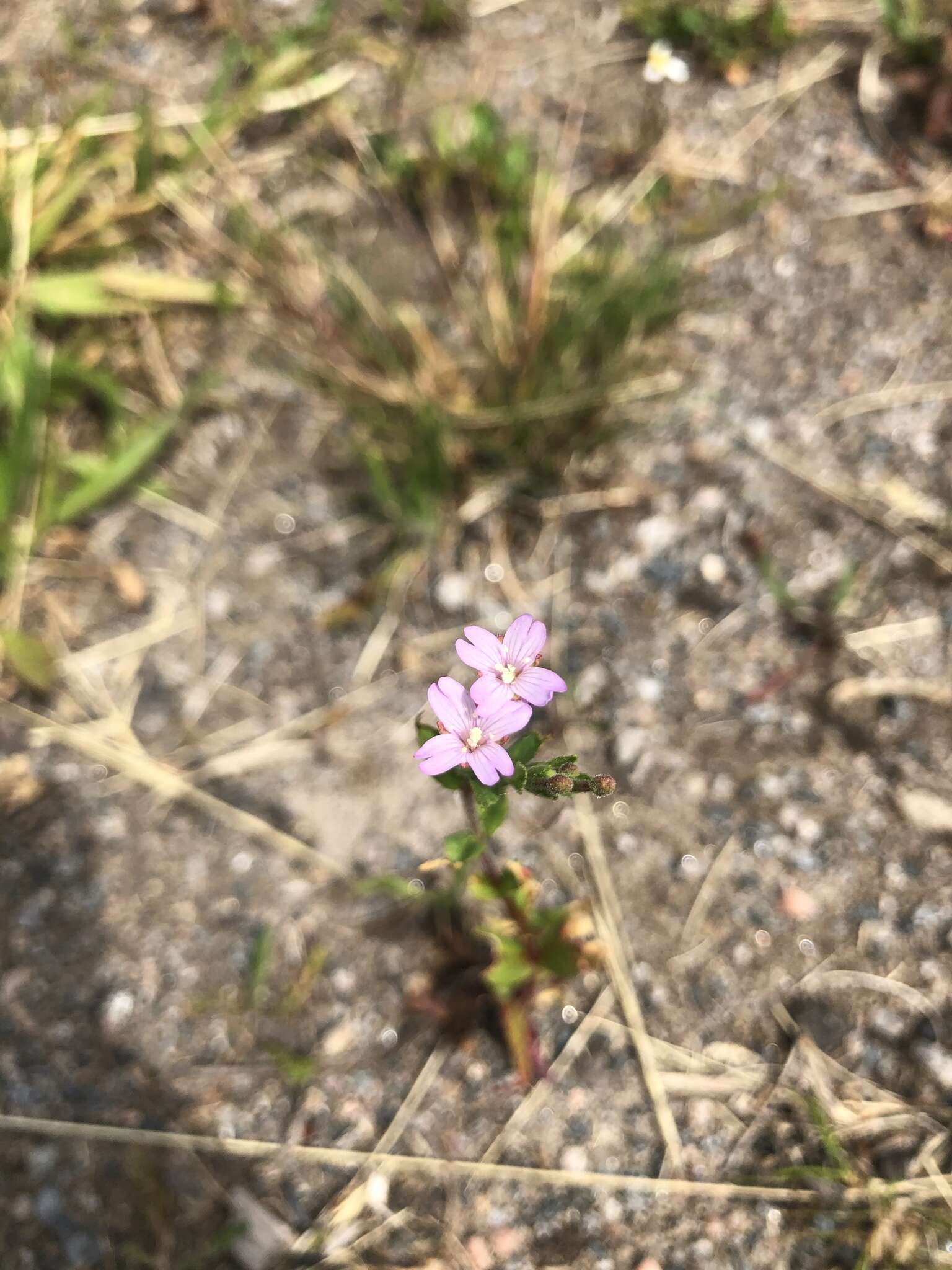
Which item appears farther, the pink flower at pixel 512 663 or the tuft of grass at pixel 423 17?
the tuft of grass at pixel 423 17

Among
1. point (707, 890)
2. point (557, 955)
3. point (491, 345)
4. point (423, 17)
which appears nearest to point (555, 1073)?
point (557, 955)

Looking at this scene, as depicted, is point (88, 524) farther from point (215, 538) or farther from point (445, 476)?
point (445, 476)

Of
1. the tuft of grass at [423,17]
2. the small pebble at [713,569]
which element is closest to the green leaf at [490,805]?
the small pebble at [713,569]

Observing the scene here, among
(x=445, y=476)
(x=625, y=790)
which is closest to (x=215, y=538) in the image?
(x=445, y=476)

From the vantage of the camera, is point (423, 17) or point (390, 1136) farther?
point (423, 17)

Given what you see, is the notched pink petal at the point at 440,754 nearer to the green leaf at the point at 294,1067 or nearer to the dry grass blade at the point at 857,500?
the green leaf at the point at 294,1067

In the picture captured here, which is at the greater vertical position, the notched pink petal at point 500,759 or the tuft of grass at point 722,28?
the tuft of grass at point 722,28

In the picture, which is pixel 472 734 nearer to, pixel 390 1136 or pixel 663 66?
pixel 390 1136
